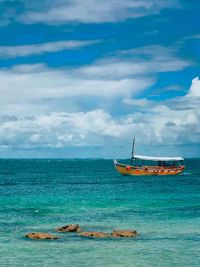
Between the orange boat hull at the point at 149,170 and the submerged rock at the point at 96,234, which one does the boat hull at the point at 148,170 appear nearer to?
the orange boat hull at the point at 149,170

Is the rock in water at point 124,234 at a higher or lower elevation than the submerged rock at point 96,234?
higher

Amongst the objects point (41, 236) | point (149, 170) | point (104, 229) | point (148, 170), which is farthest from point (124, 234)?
point (149, 170)

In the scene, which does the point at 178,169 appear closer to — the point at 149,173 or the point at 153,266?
the point at 149,173

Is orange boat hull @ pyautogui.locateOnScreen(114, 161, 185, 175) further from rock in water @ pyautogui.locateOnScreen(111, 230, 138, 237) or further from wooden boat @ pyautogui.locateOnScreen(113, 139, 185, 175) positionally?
rock in water @ pyautogui.locateOnScreen(111, 230, 138, 237)

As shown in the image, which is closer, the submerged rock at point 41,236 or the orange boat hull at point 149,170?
the submerged rock at point 41,236

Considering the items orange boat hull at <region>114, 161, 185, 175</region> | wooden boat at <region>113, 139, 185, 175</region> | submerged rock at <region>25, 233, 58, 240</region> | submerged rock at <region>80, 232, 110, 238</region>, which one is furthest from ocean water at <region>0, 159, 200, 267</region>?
orange boat hull at <region>114, 161, 185, 175</region>

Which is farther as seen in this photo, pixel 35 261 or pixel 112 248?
pixel 112 248

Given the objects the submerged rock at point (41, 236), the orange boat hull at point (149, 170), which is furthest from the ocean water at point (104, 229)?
the orange boat hull at point (149, 170)

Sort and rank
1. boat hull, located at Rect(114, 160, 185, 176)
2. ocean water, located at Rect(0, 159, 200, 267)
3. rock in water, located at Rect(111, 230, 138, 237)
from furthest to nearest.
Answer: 1. boat hull, located at Rect(114, 160, 185, 176)
2. rock in water, located at Rect(111, 230, 138, 237)
3. ocean water, located at Rect(0, 159, 200, 267)

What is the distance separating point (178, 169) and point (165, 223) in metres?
95.9

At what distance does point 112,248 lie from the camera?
36.8 meters

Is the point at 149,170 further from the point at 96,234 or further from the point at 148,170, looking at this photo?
the point at 96,234

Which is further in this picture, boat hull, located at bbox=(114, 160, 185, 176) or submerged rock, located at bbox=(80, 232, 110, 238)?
boat hull, located at bbox=(114, 160, 185, 176)

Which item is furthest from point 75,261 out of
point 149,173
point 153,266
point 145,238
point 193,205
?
point 149,173
